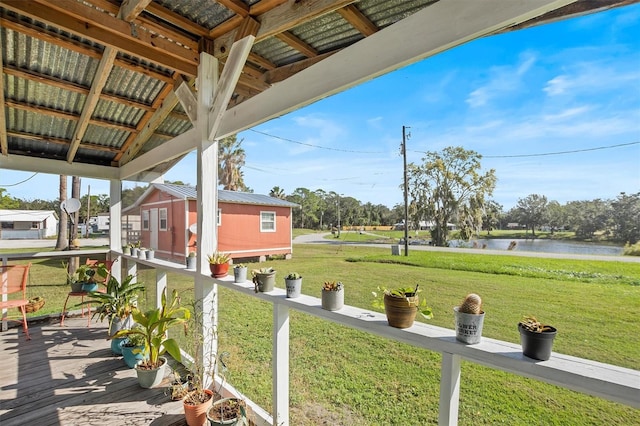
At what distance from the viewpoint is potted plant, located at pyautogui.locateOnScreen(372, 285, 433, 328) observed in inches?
44.0

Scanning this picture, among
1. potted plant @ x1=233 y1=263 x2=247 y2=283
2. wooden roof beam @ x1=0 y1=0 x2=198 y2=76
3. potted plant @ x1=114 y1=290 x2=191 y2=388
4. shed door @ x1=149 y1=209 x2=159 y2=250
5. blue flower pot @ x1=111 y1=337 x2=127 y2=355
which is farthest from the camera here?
shed door @ x1=149 y1=209 x2=159 y2=250

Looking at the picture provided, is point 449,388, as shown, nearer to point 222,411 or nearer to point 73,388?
point 222,411

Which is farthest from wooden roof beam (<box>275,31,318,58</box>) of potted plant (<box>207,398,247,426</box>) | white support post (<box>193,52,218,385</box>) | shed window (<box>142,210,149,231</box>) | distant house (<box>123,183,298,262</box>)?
shed window (<box>142,210,149,231</box>)

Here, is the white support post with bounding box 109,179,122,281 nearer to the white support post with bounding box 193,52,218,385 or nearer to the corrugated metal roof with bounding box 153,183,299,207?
the corrugated metal roof with bounding box 153,183,299,207

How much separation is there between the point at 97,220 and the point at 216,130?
25207mm

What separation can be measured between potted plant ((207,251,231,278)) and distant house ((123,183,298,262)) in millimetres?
5207

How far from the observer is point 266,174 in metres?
3.90

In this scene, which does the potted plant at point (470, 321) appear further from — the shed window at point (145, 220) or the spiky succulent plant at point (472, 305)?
the shed window at point (145, 220)

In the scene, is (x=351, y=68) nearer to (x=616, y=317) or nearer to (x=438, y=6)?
(x=438, y=6)

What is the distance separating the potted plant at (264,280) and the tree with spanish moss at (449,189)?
2161 mm

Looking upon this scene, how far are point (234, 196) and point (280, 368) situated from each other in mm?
6015

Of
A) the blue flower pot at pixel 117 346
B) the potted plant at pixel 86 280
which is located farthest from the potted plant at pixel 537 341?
the potted plant at pixel 86 280

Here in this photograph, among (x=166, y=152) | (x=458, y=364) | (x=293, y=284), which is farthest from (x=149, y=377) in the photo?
(x=458, y=364)

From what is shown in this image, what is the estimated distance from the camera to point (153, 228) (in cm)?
905
